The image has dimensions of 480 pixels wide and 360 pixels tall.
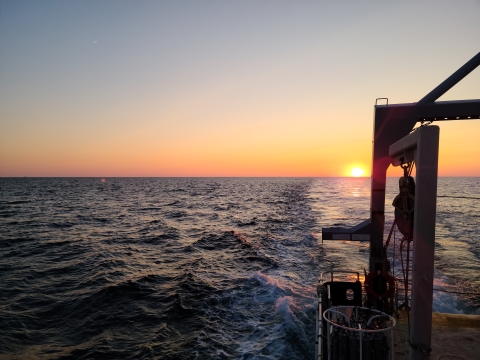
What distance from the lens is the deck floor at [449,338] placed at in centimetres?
645

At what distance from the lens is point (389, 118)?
912 cm

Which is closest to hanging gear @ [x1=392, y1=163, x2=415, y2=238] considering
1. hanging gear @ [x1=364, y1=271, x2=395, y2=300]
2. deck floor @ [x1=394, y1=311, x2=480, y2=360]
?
hanging gear @ [x1=364, y1=271, x2=395, y2=300]

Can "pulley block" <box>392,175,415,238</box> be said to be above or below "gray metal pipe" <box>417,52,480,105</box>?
below

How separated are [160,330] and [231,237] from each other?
16.1 metres

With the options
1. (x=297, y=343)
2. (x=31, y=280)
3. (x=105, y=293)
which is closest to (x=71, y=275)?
(x=31, y=280)

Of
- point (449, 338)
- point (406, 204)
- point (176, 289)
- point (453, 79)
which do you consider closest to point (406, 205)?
point (406, 204)

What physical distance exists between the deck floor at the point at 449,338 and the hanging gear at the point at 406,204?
2.66 m

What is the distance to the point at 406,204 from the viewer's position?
19.9 feet

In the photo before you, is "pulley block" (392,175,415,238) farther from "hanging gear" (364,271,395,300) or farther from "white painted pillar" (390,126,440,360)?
"hanging gear" (364,271,395,300)

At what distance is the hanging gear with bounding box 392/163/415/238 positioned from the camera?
5924 millimetres

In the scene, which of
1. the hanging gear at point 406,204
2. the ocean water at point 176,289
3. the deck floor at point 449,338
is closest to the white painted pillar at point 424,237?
the hanging gear at point 406,204

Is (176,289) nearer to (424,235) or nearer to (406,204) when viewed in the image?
(406,204)

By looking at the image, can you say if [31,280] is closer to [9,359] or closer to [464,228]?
[9,359]

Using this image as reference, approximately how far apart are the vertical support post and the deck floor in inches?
79.4
